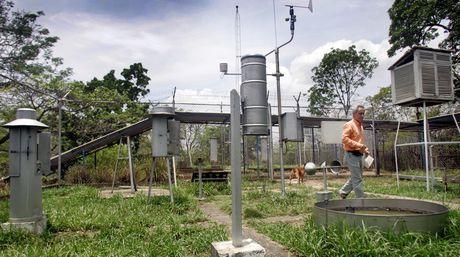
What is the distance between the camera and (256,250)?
108 inches

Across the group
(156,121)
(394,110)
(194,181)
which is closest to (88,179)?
(194,181)

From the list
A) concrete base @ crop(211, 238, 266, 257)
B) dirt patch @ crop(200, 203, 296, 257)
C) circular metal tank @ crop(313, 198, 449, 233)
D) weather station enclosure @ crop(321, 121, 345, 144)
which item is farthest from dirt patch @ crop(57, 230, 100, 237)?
weather station enclosure @ crop(321, 121, 345, 144)

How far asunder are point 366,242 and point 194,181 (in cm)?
781

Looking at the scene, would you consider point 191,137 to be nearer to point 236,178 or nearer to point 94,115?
point 94,115

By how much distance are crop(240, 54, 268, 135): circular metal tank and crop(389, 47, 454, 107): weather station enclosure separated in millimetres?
3831

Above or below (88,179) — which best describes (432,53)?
above

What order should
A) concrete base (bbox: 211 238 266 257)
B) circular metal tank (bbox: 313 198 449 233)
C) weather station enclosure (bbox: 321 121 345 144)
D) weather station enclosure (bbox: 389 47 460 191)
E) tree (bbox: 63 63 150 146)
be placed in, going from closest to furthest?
1. concrete base (bbox: 211 238 266 257)
2. circular metal tank (bbox: 313 198 449 233)
3. weather station enclosure (bbox: 389 47 460 191)
4. weather station enclosure (bbox: 321 121 345 144)
5. tree (bbox: 63 63 150 146)

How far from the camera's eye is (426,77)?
8.55 meters

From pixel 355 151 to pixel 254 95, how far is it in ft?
9.62

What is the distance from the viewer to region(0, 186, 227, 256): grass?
360 centimetres

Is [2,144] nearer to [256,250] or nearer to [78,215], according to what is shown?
[78,215]

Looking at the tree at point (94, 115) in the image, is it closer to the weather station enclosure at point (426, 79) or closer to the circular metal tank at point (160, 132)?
the circular metal tank at point (160, 132)

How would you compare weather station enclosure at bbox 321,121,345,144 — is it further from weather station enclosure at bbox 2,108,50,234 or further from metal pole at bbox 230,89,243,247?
metal pole at bbox 230,89,243,247

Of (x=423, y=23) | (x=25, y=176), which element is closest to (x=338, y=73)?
(x=423, y=23)
